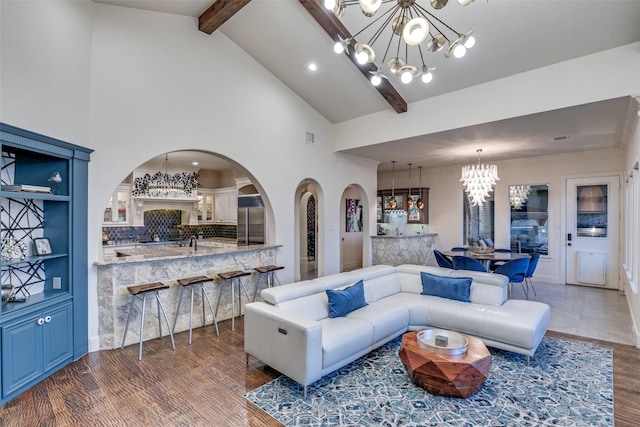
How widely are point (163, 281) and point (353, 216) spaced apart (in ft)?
19.8

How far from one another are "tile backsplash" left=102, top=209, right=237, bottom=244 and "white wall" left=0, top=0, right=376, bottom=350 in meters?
4.28

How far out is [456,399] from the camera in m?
2.69

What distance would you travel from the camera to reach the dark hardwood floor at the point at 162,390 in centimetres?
249

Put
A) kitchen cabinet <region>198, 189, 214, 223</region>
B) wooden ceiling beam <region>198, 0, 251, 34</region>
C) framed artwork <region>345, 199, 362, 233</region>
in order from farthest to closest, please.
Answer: kitchen cabinet <region>198, 189, 214, 223</region> < framed artwork <region>345, 199, 362, 233</region> < wooden ceiling beam <region>198, 0, 251, 34</region>

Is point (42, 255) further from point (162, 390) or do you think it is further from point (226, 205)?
point (226, 205)

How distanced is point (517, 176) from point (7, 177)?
9.04 metres

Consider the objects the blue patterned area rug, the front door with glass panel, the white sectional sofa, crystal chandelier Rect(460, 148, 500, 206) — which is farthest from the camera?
the front door with glass panel

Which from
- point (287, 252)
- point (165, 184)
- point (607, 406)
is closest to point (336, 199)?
point (287, 252)

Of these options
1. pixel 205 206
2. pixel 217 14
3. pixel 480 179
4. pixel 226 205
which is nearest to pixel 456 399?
pixel 480 179

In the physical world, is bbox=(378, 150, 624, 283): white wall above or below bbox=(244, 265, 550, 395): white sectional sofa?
above

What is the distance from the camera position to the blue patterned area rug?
245 centimetres

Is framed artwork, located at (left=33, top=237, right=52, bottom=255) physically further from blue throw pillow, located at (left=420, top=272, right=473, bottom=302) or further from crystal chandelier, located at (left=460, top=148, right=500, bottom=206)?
crystal chandelier, located at (left=460, top=148, right=500, bottom=206)

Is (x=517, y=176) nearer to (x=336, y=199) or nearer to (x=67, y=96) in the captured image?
(x=336, y=199)

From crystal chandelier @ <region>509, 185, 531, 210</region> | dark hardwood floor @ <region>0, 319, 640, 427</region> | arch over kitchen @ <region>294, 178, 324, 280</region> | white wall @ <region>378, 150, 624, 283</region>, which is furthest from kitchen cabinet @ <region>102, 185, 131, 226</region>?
crystal chandelier @ <region>509, 185, 531, 210</region>
